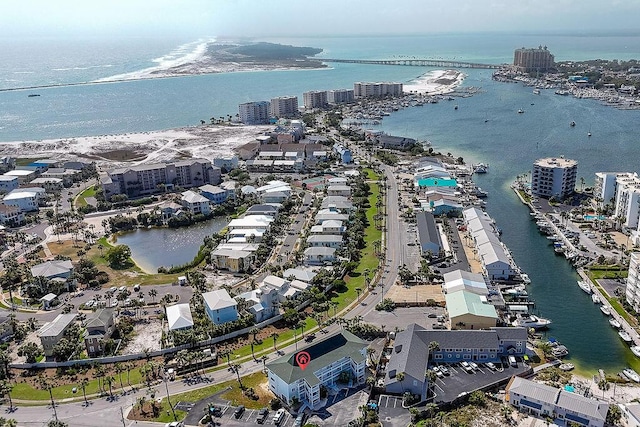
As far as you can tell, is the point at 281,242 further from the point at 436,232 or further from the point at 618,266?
the point at 618,266

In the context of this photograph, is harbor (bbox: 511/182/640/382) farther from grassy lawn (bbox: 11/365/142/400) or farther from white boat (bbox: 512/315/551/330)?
grassy lawn (bbox: 11/365/142/400)

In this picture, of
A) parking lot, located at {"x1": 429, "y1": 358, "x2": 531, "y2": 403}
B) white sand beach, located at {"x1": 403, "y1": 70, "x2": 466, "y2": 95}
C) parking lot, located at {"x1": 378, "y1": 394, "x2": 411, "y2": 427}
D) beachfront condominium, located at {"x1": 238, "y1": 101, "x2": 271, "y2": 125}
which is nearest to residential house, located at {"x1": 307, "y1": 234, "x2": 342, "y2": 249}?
parking lot, located at {"x1": 429, "y1": 358, "x2": 531, "y2": 403}

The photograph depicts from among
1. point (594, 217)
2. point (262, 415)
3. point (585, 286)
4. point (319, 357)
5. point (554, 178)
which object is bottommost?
point (262, 415)

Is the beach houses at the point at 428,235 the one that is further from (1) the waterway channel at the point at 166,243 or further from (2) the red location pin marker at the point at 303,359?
(1) the waterway channel at the point at 166,243

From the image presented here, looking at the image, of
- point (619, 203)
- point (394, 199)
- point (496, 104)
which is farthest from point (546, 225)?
point (496, 104)

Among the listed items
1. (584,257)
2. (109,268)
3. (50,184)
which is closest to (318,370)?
(109,268)

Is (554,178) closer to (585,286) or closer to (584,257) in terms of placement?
(584,257)

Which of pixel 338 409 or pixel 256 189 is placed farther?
pixel 256 189
